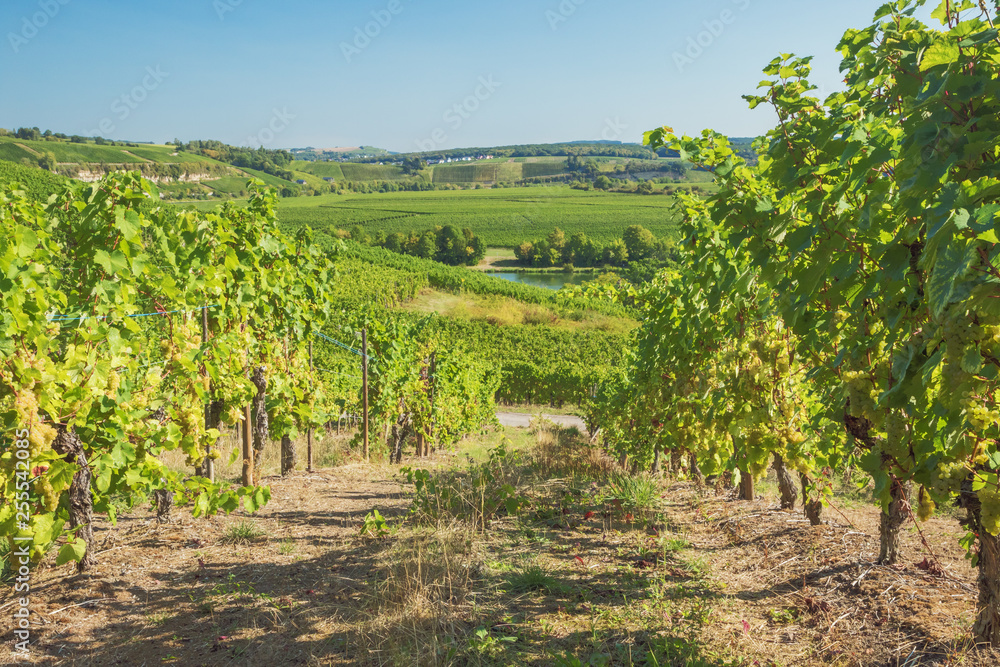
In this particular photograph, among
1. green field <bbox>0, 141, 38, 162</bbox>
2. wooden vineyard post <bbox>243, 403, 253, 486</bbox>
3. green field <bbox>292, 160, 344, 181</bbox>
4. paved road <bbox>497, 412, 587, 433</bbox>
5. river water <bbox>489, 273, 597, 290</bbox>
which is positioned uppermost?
green field <bbox>292, 160, 344, 181</bbox>

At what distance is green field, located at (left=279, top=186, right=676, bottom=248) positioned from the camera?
290ft

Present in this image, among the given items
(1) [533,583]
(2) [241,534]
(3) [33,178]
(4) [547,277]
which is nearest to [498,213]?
(4) [547,277]

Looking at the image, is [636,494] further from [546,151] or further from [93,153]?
[546,151]

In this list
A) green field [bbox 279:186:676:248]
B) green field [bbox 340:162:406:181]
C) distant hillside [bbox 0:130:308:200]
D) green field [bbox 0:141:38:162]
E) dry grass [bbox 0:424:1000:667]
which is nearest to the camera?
dry grass [bbox 0:424:1000:667]

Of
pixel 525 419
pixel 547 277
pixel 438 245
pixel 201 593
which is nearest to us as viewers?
pixel 201 593

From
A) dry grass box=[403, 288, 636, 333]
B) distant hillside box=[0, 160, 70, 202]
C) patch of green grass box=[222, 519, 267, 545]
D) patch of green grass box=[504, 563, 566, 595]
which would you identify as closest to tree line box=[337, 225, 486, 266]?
dry grass box=[403, 288, 636, 333]

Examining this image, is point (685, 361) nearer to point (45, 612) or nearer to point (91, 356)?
point (91, 356)

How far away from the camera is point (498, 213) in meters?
105

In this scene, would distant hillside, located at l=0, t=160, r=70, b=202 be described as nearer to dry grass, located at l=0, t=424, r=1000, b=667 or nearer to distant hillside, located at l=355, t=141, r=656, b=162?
dry grass, located at l=0, t=424, r=1000, b=667

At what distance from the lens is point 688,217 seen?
15.1 ft

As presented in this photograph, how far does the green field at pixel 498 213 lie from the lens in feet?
290

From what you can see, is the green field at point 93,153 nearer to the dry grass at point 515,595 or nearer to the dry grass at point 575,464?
the dry grass at point 575,464

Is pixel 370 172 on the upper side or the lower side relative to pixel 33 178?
upper

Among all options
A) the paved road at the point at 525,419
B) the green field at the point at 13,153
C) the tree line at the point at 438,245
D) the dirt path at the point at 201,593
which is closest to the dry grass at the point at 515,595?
the dirt path at the point at 201,593
